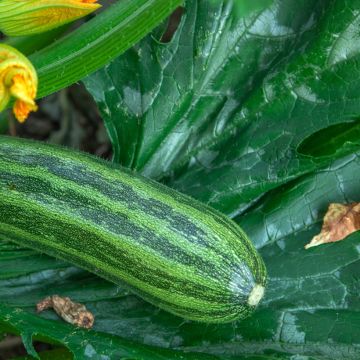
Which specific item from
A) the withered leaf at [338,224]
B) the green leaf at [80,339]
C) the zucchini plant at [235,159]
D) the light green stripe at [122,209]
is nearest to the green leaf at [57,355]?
the zucchini plant at [235,159]

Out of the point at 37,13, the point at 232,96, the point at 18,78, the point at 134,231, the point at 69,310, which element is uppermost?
the point at 232,96

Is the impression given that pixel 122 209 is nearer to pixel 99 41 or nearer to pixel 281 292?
pixel 99 41

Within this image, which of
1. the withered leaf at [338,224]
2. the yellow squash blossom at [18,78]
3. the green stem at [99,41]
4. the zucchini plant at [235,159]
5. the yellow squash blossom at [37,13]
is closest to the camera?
the yellow squash blossom at [18,78]

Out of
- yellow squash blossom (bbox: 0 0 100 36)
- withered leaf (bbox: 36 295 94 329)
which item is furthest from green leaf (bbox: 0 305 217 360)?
yellow squash blossom (bbox: 0 0 100 36)

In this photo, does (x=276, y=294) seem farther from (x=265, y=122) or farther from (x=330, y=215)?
(x=265, y=122)

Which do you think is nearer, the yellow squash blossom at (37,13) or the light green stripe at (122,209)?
the yellow squash blossom at (37,13)

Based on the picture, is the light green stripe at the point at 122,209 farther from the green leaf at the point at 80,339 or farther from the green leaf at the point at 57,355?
the green leaf at the point at 57,355

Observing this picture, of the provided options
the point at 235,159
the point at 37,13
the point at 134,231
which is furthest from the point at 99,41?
the point at 235,159

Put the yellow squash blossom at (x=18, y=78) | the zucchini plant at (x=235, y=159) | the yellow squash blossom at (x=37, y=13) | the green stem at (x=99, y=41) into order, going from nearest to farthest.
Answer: the yellow squash blossom at (x=18, y=78) → the yellow squash blossom at (x=37, y=13) → the green stem at (x=99, y=41) → the zucchini plant at (x=235, y=159)
